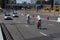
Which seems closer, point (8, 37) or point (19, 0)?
point (8, 37)

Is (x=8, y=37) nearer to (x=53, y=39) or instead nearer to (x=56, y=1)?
(x=53, y=39)

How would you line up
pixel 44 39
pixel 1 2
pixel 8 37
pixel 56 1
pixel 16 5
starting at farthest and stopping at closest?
pixel 16 5 < pixel 1 2 < pixel 56 1 < pixel 44 39 < pixel 8 37

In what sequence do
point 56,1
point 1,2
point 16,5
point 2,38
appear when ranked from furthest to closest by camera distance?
1. point 16,5
2. point 1,2
3. point 56,1
4. point 2,38

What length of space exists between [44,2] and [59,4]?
137ft

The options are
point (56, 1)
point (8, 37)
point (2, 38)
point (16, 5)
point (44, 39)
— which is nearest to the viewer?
point (2, 38)

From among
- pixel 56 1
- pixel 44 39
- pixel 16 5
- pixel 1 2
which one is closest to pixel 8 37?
pixel 44 39

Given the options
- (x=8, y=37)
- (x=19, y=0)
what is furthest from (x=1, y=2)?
(x=8, y=37)

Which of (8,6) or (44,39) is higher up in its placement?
(44,39)

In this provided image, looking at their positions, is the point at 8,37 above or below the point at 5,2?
above

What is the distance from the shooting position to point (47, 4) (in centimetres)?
15812

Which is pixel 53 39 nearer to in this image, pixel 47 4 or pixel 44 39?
pixel 44 39

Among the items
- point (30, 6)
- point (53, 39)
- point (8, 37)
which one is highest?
point (8, 37)

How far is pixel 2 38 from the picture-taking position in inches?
474

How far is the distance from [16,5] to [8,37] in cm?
15013
